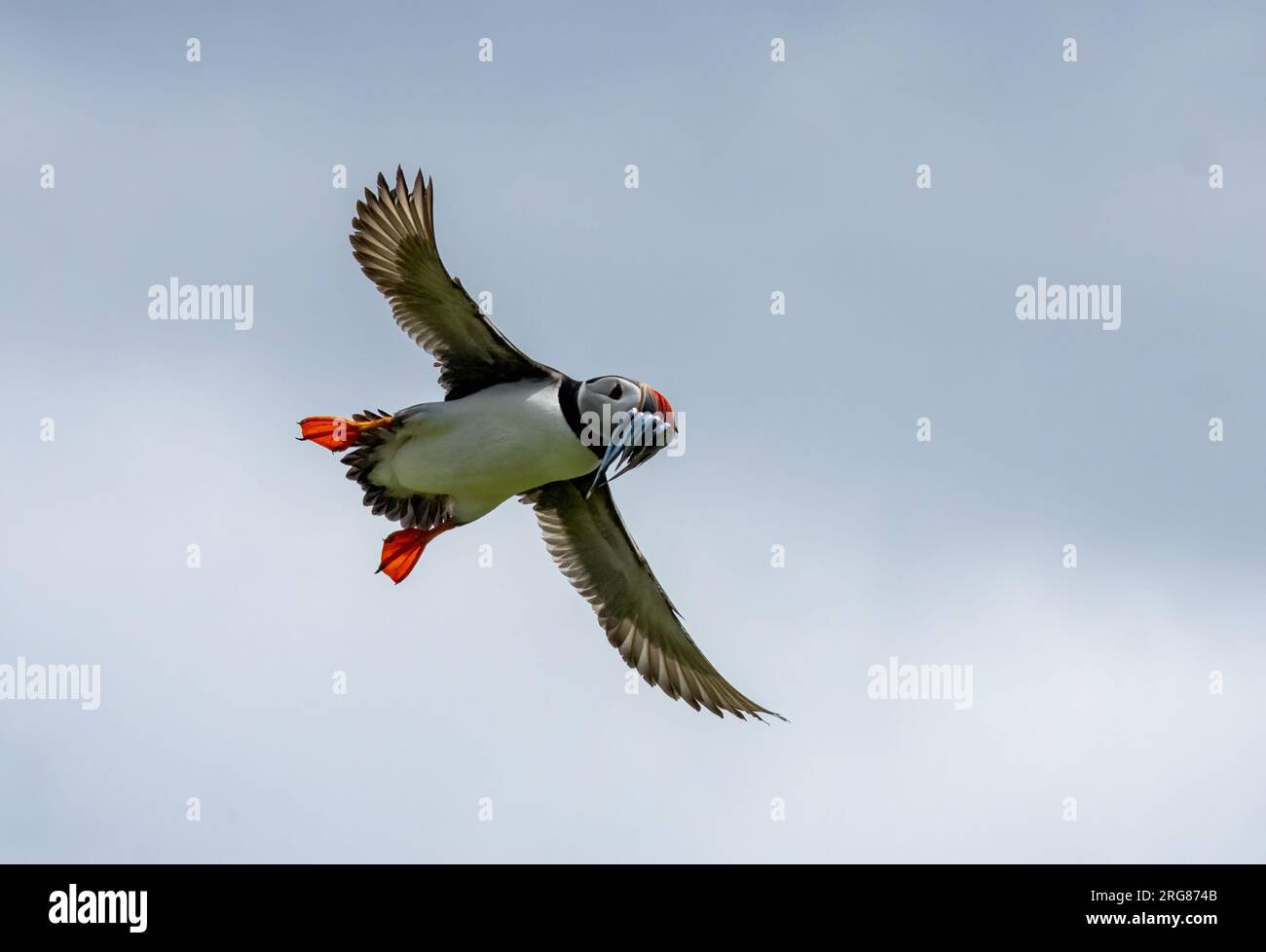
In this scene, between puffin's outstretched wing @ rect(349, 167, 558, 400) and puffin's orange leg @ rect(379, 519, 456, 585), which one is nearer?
puffin's outstretched wing @ rect(349, 167, 558, 400)

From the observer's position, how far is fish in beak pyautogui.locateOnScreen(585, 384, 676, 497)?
55.9 feet

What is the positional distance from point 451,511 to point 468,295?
2413 mm

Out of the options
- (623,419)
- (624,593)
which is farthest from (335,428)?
(624,593)

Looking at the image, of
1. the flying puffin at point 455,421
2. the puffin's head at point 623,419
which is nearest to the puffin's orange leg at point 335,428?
the flying puffin at point 455,421

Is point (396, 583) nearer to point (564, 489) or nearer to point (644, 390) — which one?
point (564, 489)

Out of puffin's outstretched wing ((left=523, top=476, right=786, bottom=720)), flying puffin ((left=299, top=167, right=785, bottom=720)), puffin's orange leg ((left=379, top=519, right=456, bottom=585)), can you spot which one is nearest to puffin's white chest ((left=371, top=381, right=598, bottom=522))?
flying puffin ((left=299, top=167, right=785, bottom=720))

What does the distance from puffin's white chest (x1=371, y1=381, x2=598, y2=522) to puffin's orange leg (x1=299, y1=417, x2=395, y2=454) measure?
0.29 m

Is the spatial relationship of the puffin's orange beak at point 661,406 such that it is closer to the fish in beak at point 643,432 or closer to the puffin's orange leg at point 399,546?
the fish in beak at point 643,432

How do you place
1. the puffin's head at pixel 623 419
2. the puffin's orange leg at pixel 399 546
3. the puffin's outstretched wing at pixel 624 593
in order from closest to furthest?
the puffin's head at pixel 623 419 < the puffin's orange leg at pixel 399 546 < the puffin's outstretched wing at pixel 624 593

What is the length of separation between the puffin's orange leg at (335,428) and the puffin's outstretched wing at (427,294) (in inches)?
31.8

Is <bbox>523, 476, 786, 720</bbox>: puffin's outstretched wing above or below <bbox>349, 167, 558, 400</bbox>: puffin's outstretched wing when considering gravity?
below

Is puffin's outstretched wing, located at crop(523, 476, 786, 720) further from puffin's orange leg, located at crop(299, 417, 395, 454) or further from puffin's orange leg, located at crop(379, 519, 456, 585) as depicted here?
puffin's orange leg, located at crop(299, 417, 395, 454)

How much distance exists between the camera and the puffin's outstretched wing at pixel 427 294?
17312 millimetres

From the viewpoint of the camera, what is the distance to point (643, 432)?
17.1 metres
